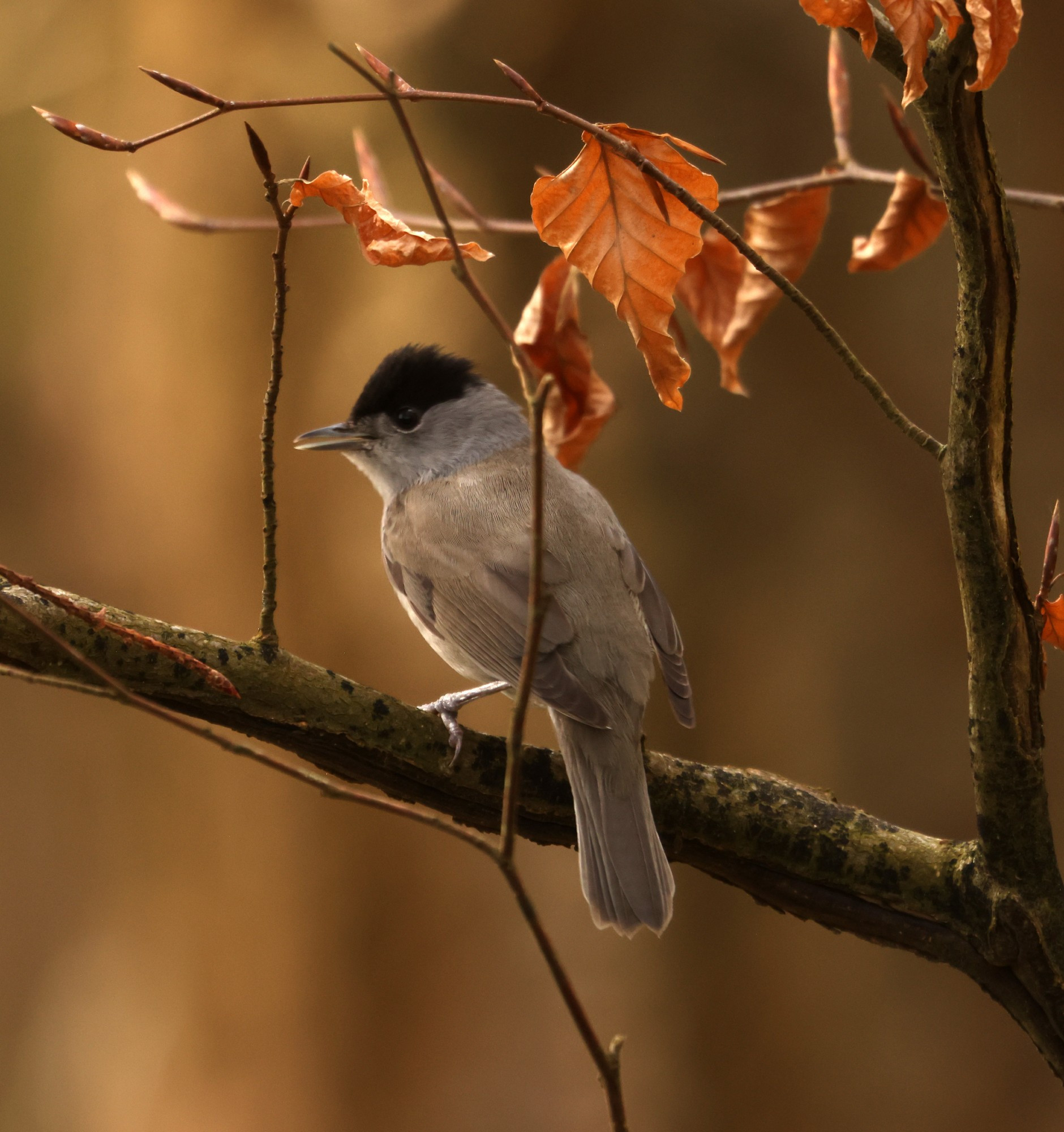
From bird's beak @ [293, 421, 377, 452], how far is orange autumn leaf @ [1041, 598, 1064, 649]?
1.90 meters

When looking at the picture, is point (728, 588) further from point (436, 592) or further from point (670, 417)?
point (436, 592)

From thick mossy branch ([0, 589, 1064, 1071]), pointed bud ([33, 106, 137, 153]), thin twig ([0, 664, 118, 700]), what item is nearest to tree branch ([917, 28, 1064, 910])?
thick mossy branch ([0, 589, 1064, 1071])

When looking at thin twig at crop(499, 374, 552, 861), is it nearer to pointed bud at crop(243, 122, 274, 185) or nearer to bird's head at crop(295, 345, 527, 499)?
pointed bud at crop(243, 122, 274, 185)

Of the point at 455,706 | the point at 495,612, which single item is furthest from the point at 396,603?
the point at 455,706

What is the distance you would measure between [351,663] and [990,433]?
3.05m

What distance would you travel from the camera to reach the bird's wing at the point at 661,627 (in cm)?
241

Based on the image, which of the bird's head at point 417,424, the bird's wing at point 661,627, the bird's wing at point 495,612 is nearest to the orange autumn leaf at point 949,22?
the bird's wing at point 495,612

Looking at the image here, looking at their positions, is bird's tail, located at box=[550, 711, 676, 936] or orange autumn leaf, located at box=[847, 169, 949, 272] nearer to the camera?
orange autumn leaf, located at box=[847, 169, 949, 272]

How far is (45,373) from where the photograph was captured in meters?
4.98

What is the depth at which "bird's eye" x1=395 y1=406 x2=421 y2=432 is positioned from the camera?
10.4 ft

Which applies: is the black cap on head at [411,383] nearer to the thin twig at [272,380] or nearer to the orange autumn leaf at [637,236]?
the thin twig at [272,380]

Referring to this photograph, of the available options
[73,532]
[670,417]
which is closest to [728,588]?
[670,417]

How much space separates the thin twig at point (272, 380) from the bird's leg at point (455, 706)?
12.9 inches

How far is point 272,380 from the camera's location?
4.95 feet
